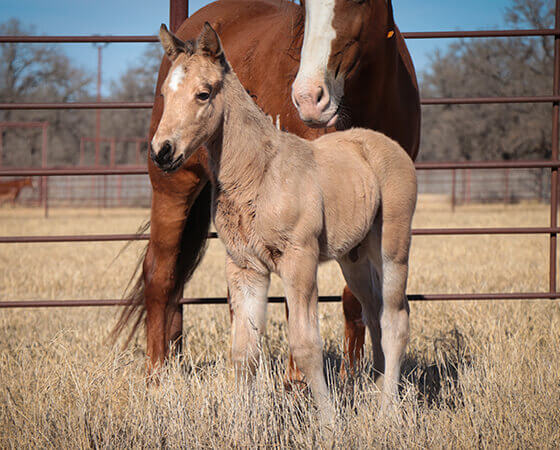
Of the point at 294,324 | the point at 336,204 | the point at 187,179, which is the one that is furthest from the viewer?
the point at 187,179

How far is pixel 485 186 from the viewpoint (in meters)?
27.4

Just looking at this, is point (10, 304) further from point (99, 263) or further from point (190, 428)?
point (99, 263)

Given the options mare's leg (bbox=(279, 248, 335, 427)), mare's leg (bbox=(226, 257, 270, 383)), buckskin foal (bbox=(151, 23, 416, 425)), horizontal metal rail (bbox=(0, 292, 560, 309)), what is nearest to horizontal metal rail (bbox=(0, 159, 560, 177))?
horizontal metal rail (bbox=(0, 292, 560, 309))

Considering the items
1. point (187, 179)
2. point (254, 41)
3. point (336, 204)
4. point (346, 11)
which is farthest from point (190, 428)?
point (254, 41)

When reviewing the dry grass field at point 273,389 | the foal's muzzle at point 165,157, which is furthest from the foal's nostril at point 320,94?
the dry grass field at point 273,389

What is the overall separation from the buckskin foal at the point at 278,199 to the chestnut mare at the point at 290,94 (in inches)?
7.0

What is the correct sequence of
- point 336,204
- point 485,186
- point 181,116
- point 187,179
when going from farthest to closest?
point 485,186 < point 187,179 < point 336,204 < point 181,116

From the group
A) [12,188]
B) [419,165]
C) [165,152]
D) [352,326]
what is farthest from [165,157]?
Result: [12,188]

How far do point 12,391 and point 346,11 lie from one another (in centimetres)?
240

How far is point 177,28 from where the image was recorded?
4.12m

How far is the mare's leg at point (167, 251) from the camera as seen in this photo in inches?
142

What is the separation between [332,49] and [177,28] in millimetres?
1790

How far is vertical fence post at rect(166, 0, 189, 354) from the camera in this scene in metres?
4.02

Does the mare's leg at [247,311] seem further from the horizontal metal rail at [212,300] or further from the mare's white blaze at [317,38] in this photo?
the horizontal metal rail at [212,300]
